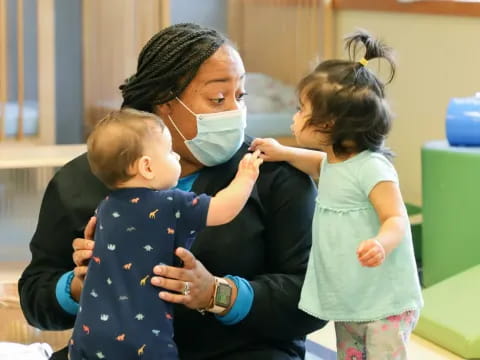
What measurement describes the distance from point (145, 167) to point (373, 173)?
1.30 feet

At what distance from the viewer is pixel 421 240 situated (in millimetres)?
3471

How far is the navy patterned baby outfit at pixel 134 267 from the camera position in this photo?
1.49 metres

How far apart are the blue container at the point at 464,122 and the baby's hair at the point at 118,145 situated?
5.79 feet

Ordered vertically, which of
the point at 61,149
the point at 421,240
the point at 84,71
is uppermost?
the point at 84,71

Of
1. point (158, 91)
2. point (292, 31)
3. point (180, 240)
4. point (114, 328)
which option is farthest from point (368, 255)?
point (292, 31)

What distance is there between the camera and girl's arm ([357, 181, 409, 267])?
1.46 m

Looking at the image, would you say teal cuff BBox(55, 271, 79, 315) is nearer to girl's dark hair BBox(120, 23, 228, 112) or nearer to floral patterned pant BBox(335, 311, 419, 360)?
girl's dark hair BBox(120, 23, 228, 112)

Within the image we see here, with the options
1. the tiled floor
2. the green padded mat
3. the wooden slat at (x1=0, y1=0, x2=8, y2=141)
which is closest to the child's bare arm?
the tiled floor

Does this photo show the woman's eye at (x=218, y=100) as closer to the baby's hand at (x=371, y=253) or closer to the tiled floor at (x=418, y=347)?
the baby's hand at (x=371, y=253)

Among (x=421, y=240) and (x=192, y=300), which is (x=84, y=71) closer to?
(x=421, y=240)

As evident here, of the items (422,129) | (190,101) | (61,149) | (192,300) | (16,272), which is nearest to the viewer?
(192,300)

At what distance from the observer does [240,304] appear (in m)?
1.69

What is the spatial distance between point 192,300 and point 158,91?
1.49 feet

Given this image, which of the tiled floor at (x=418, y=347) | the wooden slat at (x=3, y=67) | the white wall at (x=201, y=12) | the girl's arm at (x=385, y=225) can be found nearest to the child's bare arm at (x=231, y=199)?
the girl's arm at (x=385, y=225)
